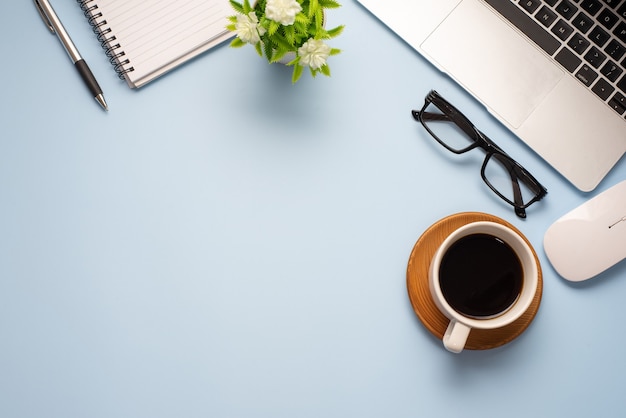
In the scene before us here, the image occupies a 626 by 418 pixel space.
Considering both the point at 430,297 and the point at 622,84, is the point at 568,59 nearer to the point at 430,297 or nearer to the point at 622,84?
the point at 622,84

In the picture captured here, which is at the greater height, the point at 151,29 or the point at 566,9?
the point at 151,29

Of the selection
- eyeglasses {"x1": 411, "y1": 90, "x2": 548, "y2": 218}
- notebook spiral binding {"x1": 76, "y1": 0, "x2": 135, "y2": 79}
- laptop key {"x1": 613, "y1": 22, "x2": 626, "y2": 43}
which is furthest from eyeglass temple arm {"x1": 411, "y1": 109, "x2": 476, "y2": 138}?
notebook spiral binding {"x1": 76, "y1": 0, "x2": 135, "y2": 79}

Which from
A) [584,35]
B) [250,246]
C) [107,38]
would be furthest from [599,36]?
[107,38]

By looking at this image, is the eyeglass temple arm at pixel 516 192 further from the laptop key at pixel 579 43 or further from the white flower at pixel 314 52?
the white flower at pixel 314 52

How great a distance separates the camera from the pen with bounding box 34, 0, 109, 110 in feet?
2.41

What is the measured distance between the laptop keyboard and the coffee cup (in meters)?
0.25

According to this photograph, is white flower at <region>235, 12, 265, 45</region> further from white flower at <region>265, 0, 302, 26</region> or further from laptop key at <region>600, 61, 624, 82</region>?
laptop key at <region>600, 61, 624, 82</region>

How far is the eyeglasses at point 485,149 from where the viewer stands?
2.39 ft

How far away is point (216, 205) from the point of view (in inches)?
29.0

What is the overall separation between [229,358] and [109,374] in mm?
163

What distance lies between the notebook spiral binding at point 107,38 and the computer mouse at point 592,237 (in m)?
0.62

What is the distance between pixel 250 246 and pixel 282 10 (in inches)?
12.2

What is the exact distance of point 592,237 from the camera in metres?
0.70

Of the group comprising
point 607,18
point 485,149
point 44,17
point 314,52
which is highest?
point 44,17
